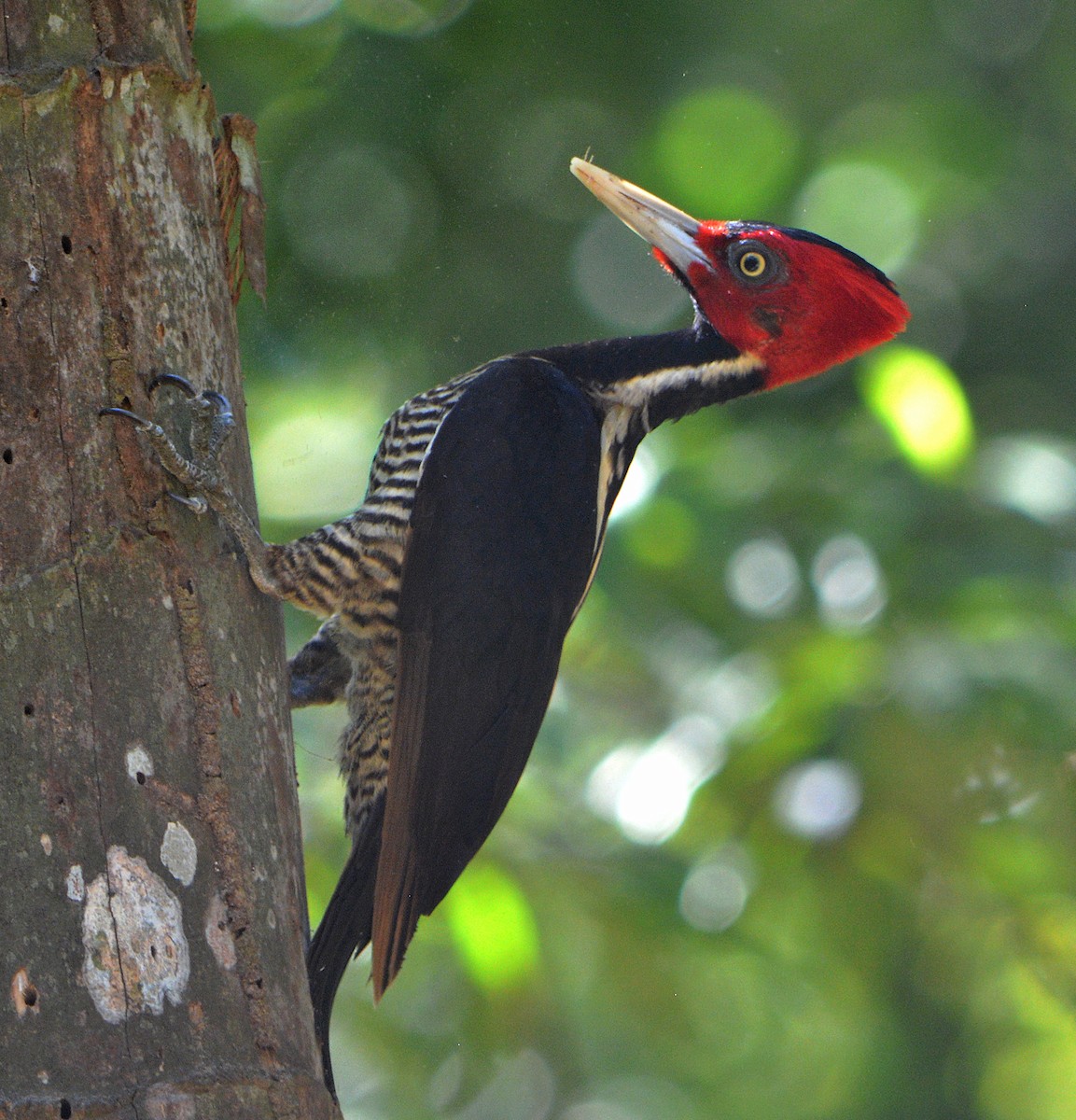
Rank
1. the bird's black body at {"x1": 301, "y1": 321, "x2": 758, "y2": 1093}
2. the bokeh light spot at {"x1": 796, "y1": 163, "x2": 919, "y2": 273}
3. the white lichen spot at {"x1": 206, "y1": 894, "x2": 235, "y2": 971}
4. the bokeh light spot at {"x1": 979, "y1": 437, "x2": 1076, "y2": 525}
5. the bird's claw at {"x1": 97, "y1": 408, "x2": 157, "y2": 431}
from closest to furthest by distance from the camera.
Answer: the white lichen spot at {"x1": 206, "y1": 894, "x2": 235, "y2": 971} < the bird's claw at {"x1": 97, "y1": 408, "x2": 157, "y2": 431} < the bird's black body at {"x1": 301, "y1": 321, "x2": 758, "y2": 1093} < the bokeh light spot at {"x1": 979, "y1": 437, "x2": 1076, "y2": 525} < the bokeh light spot at {"x1": 796, "y1": 163, "x2": 919, "y2": 273}

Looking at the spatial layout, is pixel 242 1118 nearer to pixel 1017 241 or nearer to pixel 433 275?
pixel 433 275

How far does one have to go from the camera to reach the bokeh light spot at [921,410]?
455cm

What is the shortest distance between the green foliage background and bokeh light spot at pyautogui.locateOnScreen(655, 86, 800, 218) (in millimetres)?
16

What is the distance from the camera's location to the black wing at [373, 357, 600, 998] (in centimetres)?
290

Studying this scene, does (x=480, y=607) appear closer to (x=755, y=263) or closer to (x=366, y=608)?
(x=366, y=608)

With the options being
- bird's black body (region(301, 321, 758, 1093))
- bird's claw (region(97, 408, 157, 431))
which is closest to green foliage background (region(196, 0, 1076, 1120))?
bird's black body (region(301, 321, 758, 1093))

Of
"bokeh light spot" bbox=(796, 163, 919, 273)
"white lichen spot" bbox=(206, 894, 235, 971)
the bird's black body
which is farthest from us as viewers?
"bokeh light spot" bbox=(796, 163, 919, 273)

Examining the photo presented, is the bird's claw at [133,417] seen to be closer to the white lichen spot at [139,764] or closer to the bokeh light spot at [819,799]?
the white lichen spot at [139,764]

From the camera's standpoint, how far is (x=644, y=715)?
18.7 ft

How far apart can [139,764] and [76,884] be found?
0.18 meters

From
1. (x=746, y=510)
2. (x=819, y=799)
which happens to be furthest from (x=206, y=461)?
(x=819, y=799)

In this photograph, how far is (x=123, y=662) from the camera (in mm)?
2031

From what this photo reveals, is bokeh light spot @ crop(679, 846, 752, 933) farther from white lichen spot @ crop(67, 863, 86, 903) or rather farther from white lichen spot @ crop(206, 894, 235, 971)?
white lichen spot @ crop(67, 863, 86, 903)

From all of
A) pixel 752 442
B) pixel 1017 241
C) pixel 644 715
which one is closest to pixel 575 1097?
pixel 644 715
